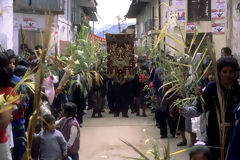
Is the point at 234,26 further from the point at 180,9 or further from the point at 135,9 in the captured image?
the point at 135,9

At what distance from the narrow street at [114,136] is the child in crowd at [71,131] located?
1.23m

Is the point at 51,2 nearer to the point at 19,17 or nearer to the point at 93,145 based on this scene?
the point at 19,17

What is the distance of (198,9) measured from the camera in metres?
23.7

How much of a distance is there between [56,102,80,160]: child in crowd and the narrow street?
4.04 feet

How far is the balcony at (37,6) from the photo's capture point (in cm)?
2234

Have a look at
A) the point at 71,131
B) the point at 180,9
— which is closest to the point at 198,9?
the point at 180,9

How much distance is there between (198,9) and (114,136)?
14.5 m

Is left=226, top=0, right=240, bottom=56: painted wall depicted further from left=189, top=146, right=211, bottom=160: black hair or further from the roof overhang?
the roof overhang

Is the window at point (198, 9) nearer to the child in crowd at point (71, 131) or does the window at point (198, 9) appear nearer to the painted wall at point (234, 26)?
the painted wall at point (234, 26)

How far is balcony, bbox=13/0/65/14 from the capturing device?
880 inches

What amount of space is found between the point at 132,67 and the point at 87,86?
2.36 metres

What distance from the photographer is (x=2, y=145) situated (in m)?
4.23

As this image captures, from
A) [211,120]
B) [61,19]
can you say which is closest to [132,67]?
[211,120]

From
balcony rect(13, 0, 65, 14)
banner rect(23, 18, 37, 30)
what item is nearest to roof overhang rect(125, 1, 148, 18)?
balcony rect(13, 0, 65, 14)
